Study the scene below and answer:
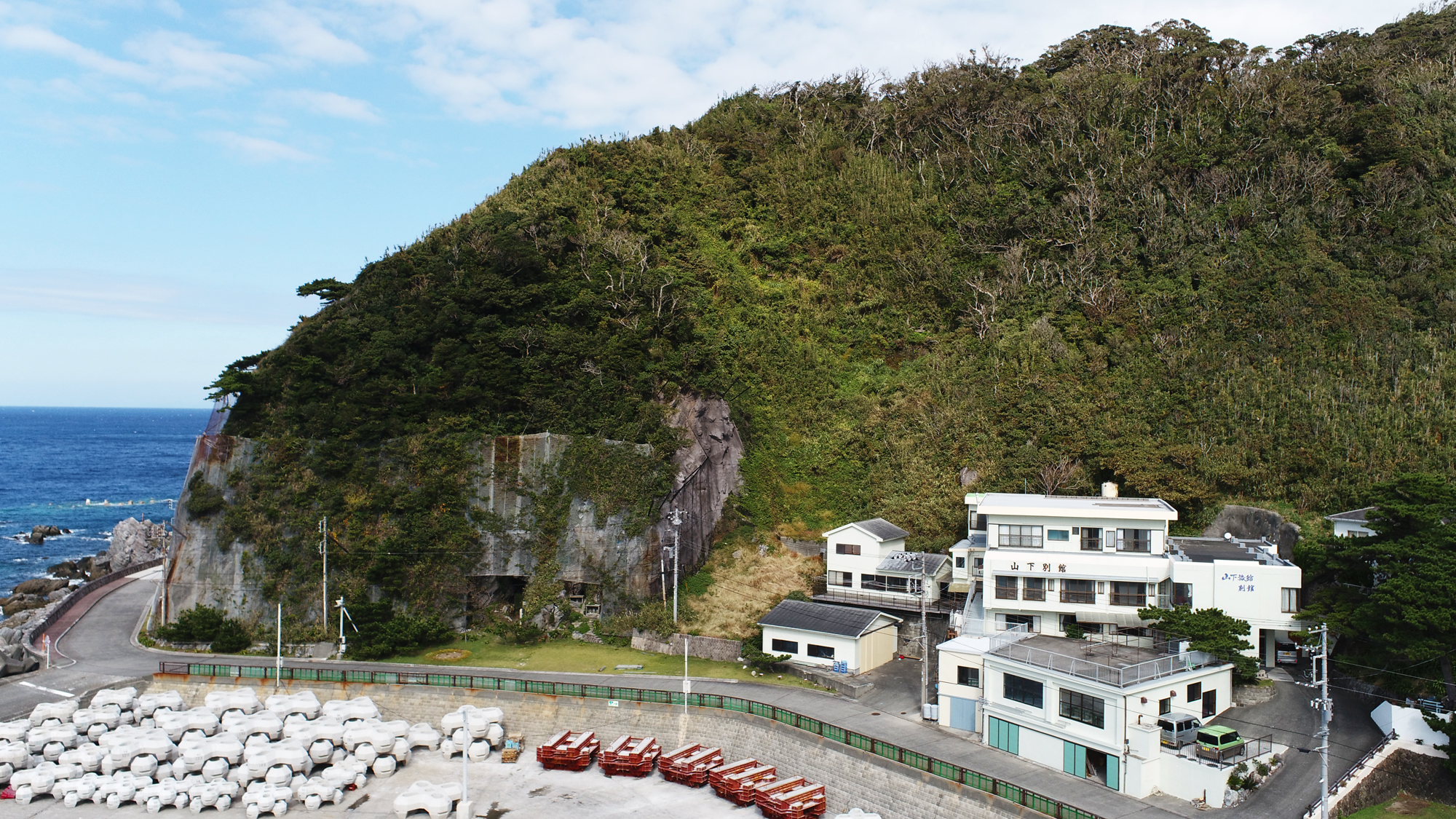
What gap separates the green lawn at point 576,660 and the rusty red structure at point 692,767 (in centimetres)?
498

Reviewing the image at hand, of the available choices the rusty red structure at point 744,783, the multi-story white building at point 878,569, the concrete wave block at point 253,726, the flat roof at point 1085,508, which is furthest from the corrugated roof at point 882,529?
the concrete wave block at point 253,726

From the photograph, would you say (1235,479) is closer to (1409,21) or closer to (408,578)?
(408,578)

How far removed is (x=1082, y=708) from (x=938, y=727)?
507cm

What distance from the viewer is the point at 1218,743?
22578 millimetres

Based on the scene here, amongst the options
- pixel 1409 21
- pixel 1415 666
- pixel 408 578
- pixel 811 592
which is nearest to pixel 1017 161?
pixel 1409 21

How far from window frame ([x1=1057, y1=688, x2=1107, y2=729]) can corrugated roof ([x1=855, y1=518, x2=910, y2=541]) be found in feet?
43.0

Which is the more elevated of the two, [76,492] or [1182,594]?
[1182,594]

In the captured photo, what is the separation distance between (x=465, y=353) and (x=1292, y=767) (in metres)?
35.9

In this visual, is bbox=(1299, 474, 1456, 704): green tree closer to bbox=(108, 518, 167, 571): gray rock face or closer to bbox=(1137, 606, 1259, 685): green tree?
bbox=(1137, 606, 1259, 685): green tree

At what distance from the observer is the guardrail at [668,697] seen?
21266 millimetres

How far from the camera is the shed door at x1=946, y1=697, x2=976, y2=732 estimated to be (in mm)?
26859

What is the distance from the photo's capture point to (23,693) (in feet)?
101

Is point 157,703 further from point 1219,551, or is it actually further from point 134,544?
point 1219,551

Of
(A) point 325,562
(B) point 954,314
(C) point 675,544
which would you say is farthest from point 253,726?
(B) point 954,314
